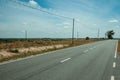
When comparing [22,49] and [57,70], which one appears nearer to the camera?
[57,70]

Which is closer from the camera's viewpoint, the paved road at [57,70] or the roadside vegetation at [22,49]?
the paved road at [57,70]

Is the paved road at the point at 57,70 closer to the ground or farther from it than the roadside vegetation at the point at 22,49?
farther from it

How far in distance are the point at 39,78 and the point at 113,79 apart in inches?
122

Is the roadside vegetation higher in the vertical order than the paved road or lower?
lower

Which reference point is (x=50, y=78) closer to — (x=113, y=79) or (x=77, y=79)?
(x=77, y=79)

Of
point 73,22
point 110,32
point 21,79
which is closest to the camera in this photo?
point 21,79

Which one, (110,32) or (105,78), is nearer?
(105,78)

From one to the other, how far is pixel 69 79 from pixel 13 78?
231 cm

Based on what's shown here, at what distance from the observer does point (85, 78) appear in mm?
6988

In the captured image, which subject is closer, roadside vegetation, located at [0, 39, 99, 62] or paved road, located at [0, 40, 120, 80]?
paved road, located at [0, 40, 120, 80]

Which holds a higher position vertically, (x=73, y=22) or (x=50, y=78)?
(x=73, y=22)

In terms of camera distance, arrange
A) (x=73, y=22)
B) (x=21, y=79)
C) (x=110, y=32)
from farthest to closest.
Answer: (x=110, y=32) → (x=73, y=22) → (x=21, y=79)

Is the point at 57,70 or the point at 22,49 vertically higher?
the point at 57,70

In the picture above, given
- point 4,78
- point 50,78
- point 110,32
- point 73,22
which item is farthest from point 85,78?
point 110,32
